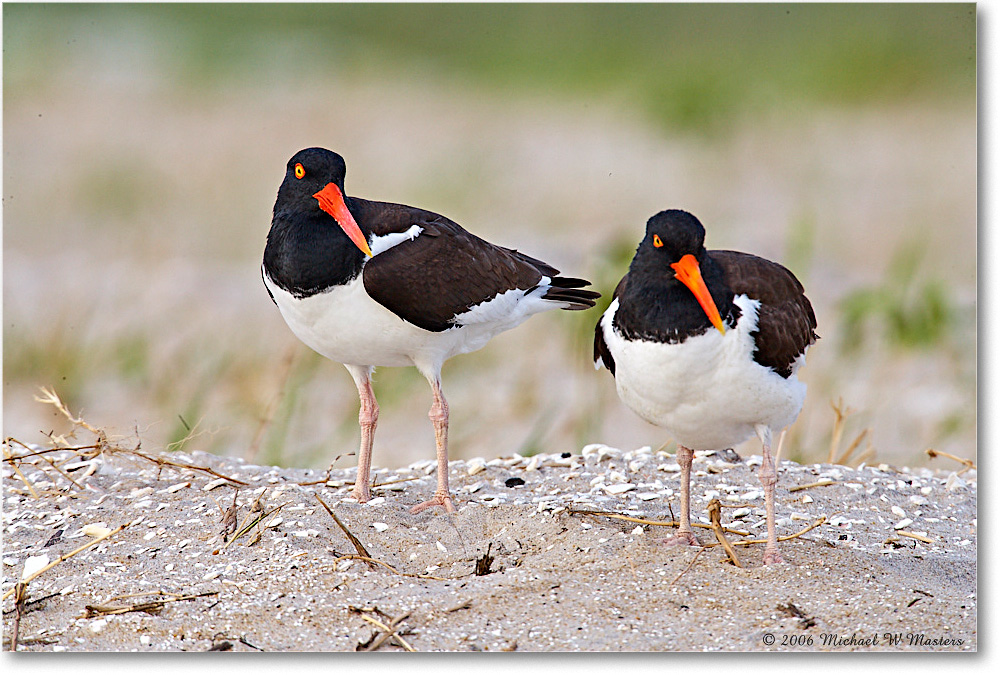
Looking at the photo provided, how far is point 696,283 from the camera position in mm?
3736

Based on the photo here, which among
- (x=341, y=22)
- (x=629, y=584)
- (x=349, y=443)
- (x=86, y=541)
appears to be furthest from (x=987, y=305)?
(x=349, y=443)

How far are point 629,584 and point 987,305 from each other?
1889 millimetres

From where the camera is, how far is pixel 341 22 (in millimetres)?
5203

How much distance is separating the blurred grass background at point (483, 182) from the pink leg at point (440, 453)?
5.38 ft

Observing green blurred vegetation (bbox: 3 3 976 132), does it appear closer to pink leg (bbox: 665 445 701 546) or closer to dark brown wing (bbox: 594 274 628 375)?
dark brown wing (bbox: 594 274 628 375)

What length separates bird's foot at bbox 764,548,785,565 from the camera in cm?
404

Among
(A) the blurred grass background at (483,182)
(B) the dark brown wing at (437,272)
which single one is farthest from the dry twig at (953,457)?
(B) the dark brown wing at (437,272)

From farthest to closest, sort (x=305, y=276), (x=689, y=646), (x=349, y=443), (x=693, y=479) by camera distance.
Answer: (x=349, y=443), (x=693, y=479), (x=305, y=276), (x=689, y=646)

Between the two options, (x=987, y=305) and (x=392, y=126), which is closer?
(x=987, y=305)

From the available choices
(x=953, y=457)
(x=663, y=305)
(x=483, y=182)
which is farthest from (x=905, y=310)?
(x=663, y=305)

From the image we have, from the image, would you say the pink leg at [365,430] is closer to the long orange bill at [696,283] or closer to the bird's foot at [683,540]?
the bird's foot at [683,540]

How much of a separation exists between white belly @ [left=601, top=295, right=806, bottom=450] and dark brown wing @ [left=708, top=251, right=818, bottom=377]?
4 centimetres

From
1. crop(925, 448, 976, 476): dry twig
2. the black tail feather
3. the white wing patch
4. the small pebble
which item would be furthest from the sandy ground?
the white wing patch

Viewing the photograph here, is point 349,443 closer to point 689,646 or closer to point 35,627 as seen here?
point 35,627
